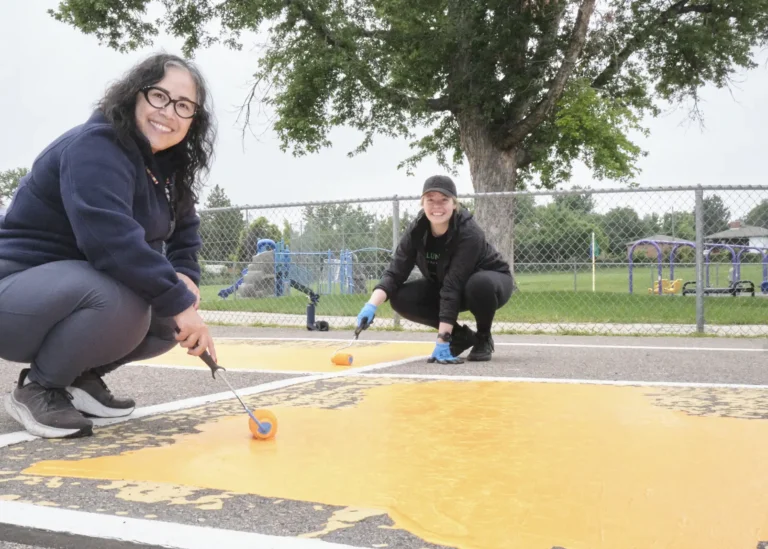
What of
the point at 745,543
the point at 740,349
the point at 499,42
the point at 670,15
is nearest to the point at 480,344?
the point at 740,349

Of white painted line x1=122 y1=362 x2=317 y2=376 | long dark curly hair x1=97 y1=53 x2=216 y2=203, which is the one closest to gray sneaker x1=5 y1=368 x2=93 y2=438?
long dark curly hair x1=97 y1=53 x2=216 y2=203

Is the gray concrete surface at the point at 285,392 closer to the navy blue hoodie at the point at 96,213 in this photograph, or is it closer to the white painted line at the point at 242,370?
the white painted line at the point at 242,370

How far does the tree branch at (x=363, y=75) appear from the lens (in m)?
16.7

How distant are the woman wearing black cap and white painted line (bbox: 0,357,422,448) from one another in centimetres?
36

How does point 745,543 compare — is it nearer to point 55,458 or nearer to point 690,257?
point 55,458

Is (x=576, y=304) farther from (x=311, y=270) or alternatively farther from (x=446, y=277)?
(x=446, y=277)

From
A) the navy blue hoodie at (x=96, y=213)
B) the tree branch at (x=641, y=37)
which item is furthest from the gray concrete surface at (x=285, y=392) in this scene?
the tree branch at (x=641, y=37)

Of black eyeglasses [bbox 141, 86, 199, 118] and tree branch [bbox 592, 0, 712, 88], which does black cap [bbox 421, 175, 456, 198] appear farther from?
tree branch [bbox 592, 0, 712, 88]

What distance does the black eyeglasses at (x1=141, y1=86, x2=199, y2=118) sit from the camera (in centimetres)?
276

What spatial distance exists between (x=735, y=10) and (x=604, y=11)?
3.41 meters

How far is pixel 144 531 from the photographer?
5.69 ft

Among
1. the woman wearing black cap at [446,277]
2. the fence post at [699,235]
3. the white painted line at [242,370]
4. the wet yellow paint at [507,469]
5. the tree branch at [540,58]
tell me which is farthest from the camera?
the tree branch at [540,58]

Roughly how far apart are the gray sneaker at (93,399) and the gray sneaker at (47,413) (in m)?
0.12

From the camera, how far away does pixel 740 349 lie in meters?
6.41
